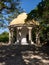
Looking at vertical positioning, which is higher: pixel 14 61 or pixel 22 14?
pixel 22 14

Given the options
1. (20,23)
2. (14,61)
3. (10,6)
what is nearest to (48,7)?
(10,6)

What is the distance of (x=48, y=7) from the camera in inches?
700

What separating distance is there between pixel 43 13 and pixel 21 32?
52.7 ft

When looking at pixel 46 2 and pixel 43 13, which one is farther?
pixel 43 13

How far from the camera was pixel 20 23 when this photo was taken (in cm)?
3278

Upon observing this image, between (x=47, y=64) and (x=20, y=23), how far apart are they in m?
20.3

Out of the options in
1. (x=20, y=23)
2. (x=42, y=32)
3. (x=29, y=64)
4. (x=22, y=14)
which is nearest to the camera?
(x=29, y=64)

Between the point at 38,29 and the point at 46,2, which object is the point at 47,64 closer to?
the point at 46,2

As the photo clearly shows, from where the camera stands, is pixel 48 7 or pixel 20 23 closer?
pixel 48 7

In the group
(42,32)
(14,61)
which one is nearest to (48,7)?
(14,61)

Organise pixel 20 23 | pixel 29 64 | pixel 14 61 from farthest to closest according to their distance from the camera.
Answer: pixel 20 23
pixel 14 61
pixel 29 64

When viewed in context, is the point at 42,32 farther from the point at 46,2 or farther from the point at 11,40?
the point at 46,2

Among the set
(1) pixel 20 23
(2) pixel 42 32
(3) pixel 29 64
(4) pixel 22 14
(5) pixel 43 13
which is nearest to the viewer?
(3) pixel 29 64

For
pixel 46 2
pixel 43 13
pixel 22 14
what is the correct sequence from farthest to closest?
pixel 22 14
pixel 43 13
pixel 46 2
